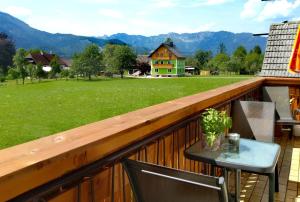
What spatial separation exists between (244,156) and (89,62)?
6822cm

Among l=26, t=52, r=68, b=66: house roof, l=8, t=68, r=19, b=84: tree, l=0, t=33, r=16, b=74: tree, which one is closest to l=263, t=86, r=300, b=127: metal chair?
l=8, t=68, r=19, b=84: tree

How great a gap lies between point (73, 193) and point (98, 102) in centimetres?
2752

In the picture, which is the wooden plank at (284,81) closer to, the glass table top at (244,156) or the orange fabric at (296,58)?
the orange fabric at (296,58)

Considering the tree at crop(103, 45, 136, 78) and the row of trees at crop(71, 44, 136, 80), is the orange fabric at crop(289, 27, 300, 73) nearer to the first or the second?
the row of trees at crop(71, 44, 136, 80)

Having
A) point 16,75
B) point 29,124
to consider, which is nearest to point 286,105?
point 29,124

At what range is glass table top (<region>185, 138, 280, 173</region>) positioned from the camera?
1867mm

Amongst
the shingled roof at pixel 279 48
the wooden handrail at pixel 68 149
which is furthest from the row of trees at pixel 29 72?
the wooden handrail at pixel 68 149

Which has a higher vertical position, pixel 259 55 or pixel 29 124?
pixel 259 55

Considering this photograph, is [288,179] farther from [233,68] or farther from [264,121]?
[233,68]

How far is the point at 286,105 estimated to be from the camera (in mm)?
Answer: 4633

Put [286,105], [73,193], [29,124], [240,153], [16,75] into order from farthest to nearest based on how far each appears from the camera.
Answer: [16,75]
[29,124]
[286,105]
[240,153]
[73,193]

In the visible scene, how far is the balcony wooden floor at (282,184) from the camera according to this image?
2964 millimetres

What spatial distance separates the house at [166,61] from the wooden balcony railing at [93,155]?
2801 inches

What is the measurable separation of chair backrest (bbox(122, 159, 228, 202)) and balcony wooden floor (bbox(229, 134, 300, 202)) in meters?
1.95
